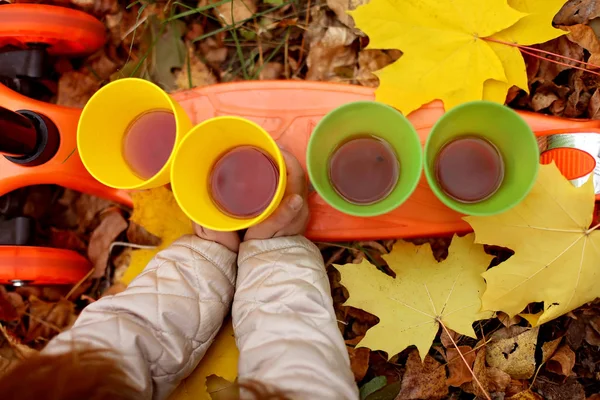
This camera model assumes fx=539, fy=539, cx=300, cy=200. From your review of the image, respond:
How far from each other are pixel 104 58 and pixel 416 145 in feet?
2.87

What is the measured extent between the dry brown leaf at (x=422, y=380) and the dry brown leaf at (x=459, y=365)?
0.06ft

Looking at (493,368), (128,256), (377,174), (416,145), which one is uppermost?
(416,145)

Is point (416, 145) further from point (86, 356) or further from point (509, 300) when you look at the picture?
point (86, 356)

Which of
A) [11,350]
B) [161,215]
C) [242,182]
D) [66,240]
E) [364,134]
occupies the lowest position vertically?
[11,350]

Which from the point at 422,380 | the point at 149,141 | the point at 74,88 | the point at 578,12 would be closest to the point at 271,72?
the point at 149,141

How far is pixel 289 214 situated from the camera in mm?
1071

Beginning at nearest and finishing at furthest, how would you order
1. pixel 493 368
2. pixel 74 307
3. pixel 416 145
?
pixel 416 145, pixel 493 368, pixel 74 307

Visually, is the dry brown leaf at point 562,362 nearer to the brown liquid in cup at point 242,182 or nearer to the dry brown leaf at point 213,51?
the brown liquid in cup at point 242,182

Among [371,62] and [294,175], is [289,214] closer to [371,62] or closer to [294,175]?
[294,175]

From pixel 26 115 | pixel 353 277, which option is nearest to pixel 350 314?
pixel 353 277

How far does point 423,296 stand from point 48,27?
1008mm

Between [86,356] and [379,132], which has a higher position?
[379,132]

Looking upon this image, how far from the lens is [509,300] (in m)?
1.06

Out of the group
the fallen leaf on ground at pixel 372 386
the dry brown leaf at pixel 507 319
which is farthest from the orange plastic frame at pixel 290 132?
the fallen leaf on ground at pixel 372 386
